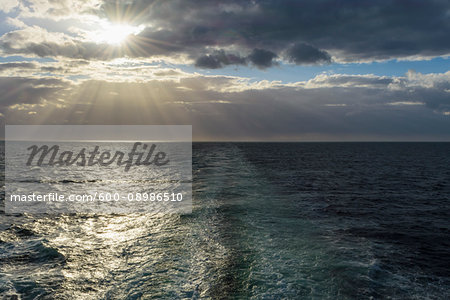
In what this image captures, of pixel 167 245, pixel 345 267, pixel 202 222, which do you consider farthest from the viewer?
pixel 202 222

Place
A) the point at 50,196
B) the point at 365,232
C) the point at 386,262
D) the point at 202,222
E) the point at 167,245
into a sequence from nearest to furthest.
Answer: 1. the point at 386,262
2. the point at 167,245
3. the point at 365,232
4. the point at 202,222
5. the point at 50,196

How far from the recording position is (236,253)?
12.8 m

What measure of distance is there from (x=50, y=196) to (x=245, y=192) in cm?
2028

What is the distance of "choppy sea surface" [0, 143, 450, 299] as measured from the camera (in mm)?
9703

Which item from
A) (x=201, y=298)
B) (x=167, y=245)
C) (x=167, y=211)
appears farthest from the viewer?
(x=167, y=211)

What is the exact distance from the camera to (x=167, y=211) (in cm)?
2120

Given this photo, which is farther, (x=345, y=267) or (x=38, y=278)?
(x=345, y=267)

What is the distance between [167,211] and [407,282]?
16.0 meters

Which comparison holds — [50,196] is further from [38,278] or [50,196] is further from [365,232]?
[365,232]

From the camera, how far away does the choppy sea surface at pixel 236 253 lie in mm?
9703

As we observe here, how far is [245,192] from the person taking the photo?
2808cm

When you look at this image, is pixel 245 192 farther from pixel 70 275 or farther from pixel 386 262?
pixel 70 275

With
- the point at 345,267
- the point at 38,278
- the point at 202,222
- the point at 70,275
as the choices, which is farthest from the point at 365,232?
the point at 38,278

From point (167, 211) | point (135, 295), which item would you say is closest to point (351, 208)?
point (167, 211)
